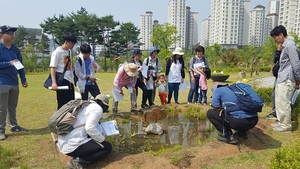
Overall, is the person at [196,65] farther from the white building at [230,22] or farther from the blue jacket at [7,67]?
the white building at [230,22]

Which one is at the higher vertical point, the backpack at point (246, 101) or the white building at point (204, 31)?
the white building at point (204, 31)

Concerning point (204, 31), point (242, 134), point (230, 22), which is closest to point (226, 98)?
point (242, 134)

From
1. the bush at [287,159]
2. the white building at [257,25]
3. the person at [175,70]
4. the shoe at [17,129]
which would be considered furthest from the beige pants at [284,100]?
the white building at [257,25]

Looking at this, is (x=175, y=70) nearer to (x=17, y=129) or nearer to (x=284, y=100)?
(x=284, y=100)

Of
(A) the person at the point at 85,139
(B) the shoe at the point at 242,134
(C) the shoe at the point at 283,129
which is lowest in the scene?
(C) the shoe at the point at 283,129

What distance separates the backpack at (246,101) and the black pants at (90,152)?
1895 mm

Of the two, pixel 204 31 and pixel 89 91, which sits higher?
pixel 204 31

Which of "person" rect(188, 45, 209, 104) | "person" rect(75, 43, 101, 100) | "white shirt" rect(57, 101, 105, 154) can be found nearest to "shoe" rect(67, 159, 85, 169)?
"white shirt" rect(57, 101, 105, 154)

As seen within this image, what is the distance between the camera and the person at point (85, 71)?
16.5 ft

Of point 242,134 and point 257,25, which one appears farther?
point 257,25

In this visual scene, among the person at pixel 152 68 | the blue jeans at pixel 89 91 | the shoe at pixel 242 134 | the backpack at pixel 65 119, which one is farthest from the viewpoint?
the person at pixel 152 68

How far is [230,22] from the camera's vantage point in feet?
218

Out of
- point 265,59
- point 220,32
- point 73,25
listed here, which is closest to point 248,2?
point 220,32

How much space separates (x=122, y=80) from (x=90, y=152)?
240cm
